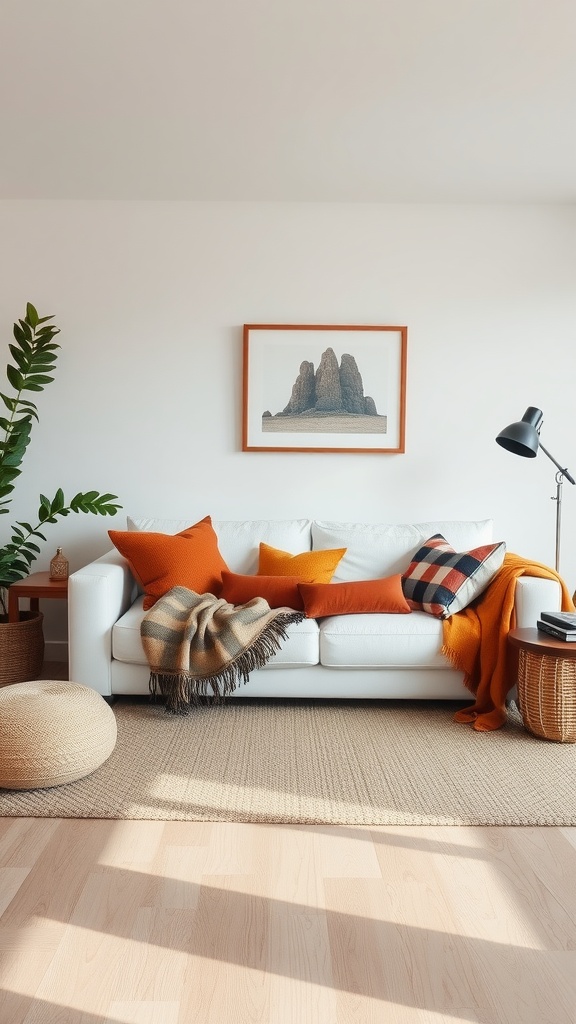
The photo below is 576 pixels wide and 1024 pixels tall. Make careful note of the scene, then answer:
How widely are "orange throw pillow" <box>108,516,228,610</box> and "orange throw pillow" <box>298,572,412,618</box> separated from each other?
0.52m

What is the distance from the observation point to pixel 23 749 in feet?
9.07


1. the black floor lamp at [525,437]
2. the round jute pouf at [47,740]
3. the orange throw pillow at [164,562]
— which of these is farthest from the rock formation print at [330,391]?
the round jute pouf at [47,740]

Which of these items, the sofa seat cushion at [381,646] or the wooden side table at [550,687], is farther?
the sofa seat cushion at [381,646]

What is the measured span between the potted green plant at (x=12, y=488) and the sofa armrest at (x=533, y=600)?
2.12 meters

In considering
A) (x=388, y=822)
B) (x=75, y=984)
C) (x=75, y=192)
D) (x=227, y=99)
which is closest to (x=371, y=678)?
(x=388, y=822)

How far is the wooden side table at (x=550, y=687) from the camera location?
3336mm

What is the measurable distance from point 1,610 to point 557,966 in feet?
11.1

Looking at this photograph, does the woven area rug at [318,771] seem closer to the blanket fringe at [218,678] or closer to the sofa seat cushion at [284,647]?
the blanket fringe at [218,678]

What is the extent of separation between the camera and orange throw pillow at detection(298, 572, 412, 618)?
3.85 meters

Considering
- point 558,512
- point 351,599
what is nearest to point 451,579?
point 351,599

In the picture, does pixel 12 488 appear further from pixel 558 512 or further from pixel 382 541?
pixel 558 512

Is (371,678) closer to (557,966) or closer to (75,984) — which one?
(557,966)

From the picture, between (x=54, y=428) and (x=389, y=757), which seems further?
(x=54, y=428)

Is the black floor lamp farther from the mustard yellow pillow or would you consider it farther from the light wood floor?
the light wood floor
